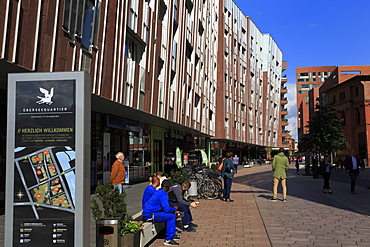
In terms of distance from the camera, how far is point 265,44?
233 ft

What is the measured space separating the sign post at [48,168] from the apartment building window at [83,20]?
25.3 feet

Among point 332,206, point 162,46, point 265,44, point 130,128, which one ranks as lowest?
point 332,206

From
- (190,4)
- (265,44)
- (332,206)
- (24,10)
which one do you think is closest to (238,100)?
(265,44)

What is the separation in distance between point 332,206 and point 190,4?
22.3m

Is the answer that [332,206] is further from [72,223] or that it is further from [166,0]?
[166,0]

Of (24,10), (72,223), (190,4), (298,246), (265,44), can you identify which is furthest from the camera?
(265,44)

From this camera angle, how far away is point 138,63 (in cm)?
1981

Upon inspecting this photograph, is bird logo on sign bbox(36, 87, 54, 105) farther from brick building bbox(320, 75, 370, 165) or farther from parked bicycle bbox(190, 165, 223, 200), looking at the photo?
brick building bbox(320, 75, 370, 165)

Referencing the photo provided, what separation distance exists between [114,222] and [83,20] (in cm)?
893

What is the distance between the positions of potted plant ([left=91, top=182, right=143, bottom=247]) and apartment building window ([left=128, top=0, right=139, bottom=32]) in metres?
12.5

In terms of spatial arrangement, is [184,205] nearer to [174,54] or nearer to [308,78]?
[174,54]

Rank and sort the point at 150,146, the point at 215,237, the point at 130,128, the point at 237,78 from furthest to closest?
the point at 237,78 → the point at 150,146 → the point at 130,128 → the point at 215,237

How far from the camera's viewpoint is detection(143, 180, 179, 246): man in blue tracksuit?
23.5 ft

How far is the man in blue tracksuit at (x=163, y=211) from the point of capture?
715cm
